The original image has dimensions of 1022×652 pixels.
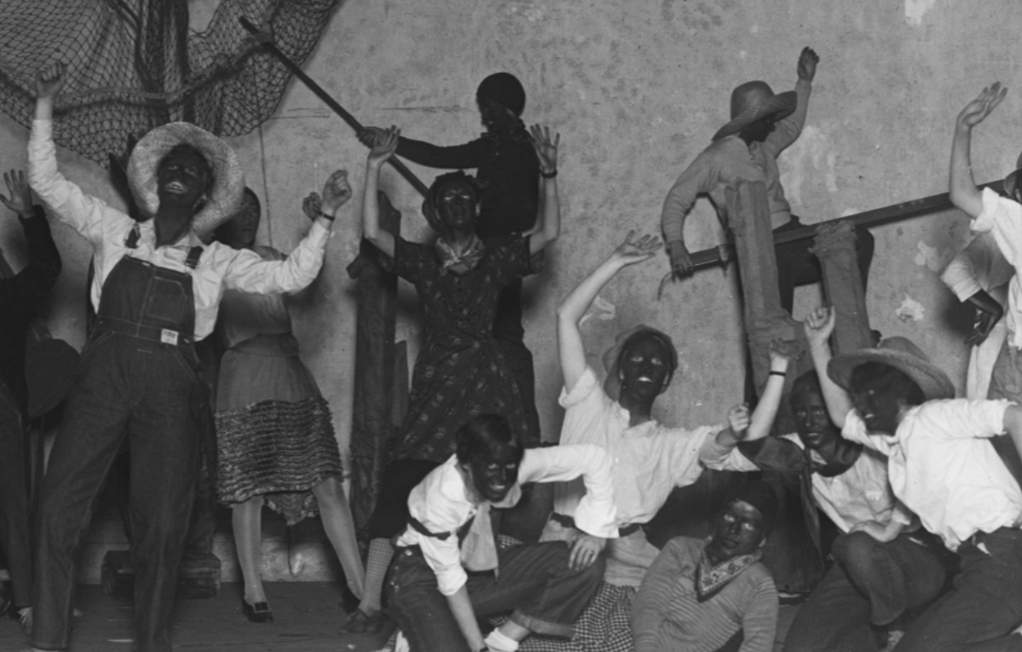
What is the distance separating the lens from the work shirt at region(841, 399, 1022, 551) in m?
7.30

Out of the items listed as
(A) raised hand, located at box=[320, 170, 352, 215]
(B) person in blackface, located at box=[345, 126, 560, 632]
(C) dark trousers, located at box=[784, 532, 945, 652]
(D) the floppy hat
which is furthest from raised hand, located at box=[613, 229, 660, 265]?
(C) dark trousers, located at box=[784, 532, 945, 652]

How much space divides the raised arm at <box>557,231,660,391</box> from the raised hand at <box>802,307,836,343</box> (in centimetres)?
62

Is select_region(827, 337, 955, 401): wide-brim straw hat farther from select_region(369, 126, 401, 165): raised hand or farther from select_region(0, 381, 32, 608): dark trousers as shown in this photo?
select_region(0, 381, 32, 608): dark trousers

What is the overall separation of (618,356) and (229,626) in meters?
1.78

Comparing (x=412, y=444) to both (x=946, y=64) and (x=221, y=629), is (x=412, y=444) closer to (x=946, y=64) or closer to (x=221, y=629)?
(x=221, y=629)

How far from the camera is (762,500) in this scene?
7.75 meters

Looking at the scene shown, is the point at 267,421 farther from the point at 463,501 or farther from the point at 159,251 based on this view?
the point at 463,501

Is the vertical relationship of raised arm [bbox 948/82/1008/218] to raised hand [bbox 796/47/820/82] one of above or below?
below

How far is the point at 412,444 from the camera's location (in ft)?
26.8

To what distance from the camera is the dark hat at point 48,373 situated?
7.96m

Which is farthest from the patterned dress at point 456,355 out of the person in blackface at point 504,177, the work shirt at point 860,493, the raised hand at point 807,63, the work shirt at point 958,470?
the raised hand at point 807,63

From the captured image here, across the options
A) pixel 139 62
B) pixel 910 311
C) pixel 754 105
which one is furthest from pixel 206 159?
pixel 910 311

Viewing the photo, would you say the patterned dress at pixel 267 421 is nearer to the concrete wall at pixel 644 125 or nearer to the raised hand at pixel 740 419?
the concrete wall at pixel 644 125

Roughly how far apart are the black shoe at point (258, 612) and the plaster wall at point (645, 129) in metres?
1.28
